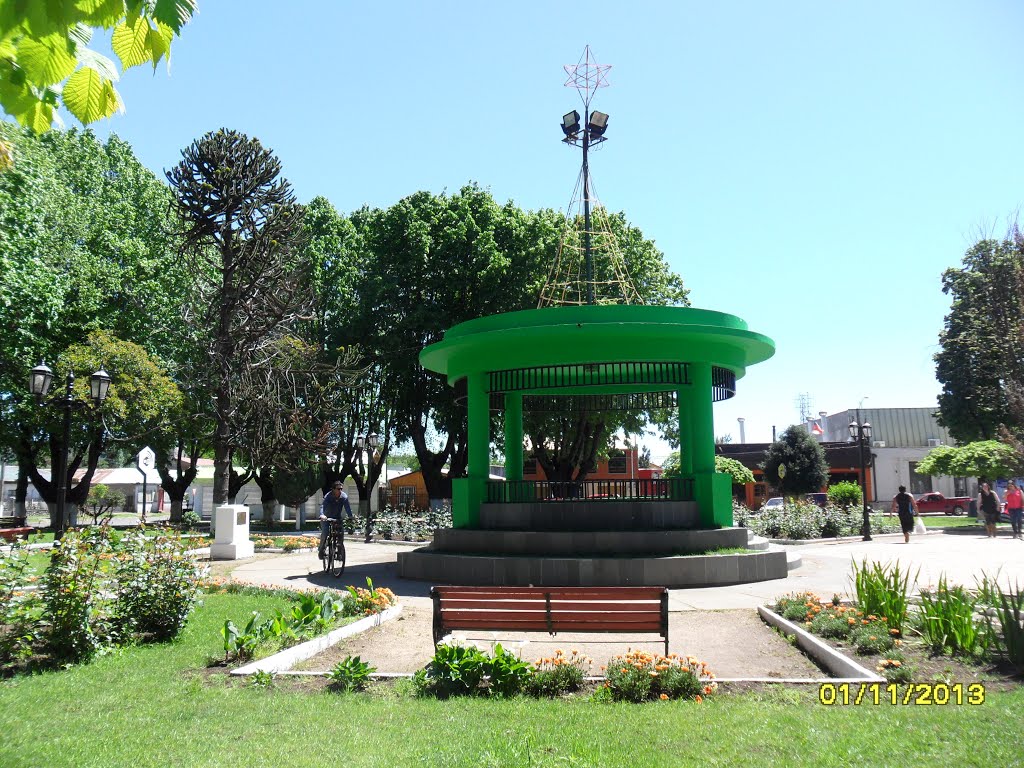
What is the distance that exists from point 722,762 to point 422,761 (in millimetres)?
1907

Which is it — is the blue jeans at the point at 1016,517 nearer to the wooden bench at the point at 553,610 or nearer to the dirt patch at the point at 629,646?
the dirt patch at the point at 629,646

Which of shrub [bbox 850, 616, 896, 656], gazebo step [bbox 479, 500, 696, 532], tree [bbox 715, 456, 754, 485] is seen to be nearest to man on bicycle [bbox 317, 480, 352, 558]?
gazebo step [bbox 479, 500, 696, 532]

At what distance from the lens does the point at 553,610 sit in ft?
25.6

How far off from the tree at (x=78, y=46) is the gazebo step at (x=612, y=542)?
1197 cm

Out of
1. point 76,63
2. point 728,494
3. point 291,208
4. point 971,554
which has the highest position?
point 291,208

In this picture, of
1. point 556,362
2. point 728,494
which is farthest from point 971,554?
point 556,362

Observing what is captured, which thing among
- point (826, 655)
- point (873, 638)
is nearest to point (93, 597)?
point (826, 655)

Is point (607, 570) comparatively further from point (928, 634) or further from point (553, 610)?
point (928, 634)

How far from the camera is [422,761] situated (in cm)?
484

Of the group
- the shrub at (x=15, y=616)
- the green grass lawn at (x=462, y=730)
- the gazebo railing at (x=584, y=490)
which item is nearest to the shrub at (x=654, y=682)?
the green grass lawn at (x=462, y=730)

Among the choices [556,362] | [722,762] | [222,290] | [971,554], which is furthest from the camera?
[222,290]

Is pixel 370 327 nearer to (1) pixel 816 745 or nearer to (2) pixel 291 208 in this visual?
(2) pixel 291 208

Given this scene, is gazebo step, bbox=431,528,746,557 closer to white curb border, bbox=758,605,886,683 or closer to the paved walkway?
the paved walkway

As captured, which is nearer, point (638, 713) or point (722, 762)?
point (722, 762)
